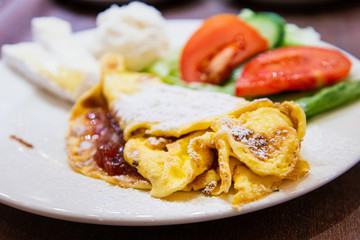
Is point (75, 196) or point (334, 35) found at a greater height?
point (75, 196)


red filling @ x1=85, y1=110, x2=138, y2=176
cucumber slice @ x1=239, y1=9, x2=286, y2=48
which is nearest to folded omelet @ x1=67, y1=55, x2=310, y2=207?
red filling @ x1=85, y1=110, x2=138, y2=176

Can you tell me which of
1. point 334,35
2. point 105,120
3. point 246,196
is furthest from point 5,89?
point 334,35

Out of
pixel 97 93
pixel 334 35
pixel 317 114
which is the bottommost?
pixel 334 35

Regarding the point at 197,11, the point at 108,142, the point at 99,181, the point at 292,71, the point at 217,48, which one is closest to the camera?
the point at 99,181

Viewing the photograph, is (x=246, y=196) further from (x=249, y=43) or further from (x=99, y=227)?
(x=249, y=43)

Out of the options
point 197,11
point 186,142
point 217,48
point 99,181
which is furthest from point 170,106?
point 197,11

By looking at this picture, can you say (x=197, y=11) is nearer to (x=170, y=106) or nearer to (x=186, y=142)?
(x=170, y=106)
